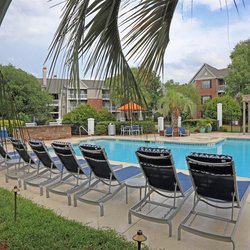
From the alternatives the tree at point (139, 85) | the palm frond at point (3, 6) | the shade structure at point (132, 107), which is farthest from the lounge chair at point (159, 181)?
the palm frond at point (3, 6)

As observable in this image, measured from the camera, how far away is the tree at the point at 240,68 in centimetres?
2467

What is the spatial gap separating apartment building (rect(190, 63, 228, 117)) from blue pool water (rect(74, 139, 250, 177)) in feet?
70.5

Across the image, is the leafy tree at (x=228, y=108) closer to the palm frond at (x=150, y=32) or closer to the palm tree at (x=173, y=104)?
the palm tree at (x=173, y=104)

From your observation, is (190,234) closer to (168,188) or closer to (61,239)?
(168,188)

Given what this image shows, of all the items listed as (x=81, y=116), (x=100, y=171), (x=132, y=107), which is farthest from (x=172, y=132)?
(x=132, y=107)

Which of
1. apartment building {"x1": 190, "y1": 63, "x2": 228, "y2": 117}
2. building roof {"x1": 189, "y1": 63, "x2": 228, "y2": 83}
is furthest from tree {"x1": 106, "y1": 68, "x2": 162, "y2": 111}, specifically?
building roof {"x1": 189, "y1": 63, "x2": 228, "y2": 83}

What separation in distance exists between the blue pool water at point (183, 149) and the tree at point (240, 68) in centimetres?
1073

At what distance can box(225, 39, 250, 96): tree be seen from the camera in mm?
24672

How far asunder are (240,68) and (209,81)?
1199 centimetres

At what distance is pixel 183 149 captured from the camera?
1350 centimetres

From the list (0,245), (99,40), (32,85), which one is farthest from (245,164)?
(32,85)

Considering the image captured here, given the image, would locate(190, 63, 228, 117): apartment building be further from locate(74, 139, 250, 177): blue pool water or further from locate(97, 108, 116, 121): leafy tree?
locate(74, 139, 250, 177): blue pool water

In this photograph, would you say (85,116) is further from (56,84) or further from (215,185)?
(56,84)

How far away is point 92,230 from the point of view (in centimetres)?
338
